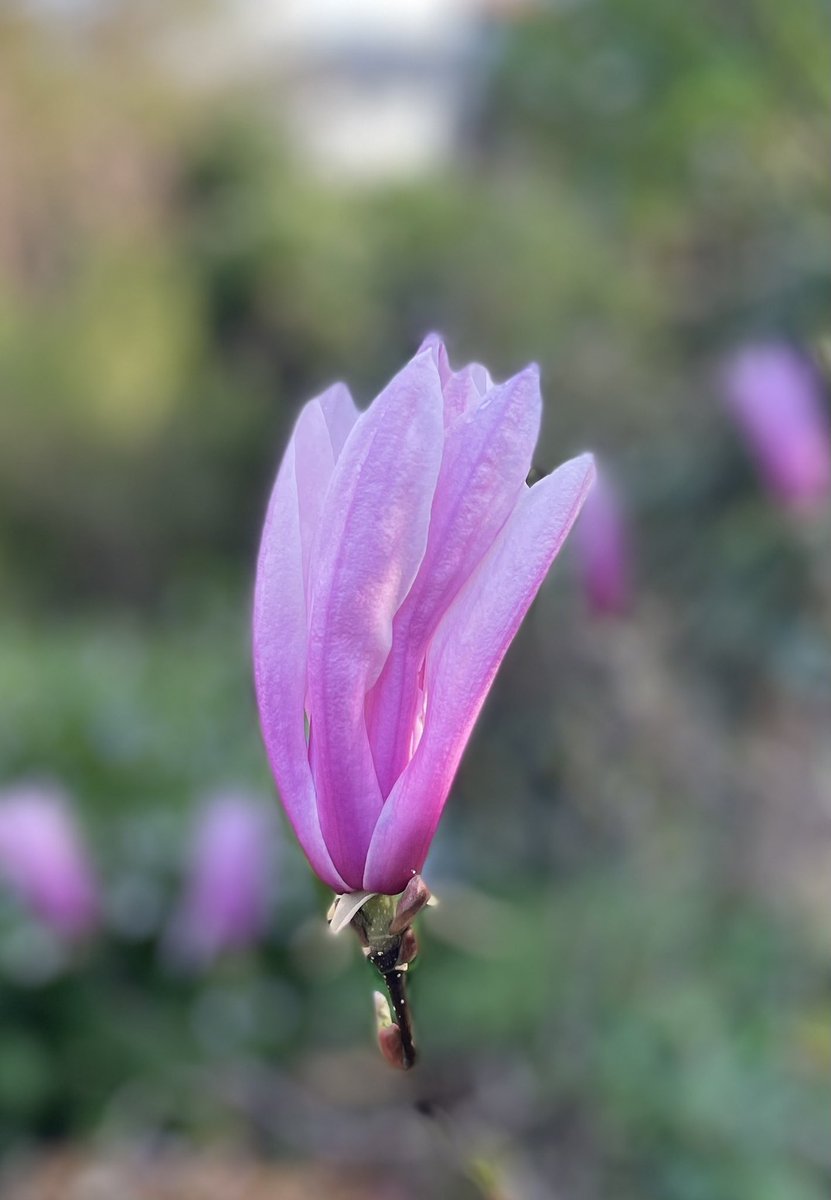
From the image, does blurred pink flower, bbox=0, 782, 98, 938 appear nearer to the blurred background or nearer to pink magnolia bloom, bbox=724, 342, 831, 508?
the blurred background

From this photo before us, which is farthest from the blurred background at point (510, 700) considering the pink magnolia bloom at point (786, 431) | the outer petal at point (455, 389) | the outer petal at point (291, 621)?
the outer petal at point (455, 389)

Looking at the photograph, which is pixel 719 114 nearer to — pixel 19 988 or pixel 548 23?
pixel 548 23

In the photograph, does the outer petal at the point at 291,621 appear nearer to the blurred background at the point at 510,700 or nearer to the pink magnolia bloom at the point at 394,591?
the pink magnolia bloom at the point at 394,591

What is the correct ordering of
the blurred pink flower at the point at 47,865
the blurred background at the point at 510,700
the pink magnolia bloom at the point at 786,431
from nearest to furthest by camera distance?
the pink magnolia bloom at the point at 786,431
the blurred pink flower at the point at 47,865
the blurred background at the point at 510,700

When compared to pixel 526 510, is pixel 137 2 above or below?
above

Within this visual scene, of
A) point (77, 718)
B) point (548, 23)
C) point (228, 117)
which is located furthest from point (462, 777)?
point (228, 117)

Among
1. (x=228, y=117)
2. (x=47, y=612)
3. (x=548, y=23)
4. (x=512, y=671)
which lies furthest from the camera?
(x=228, y=117)
